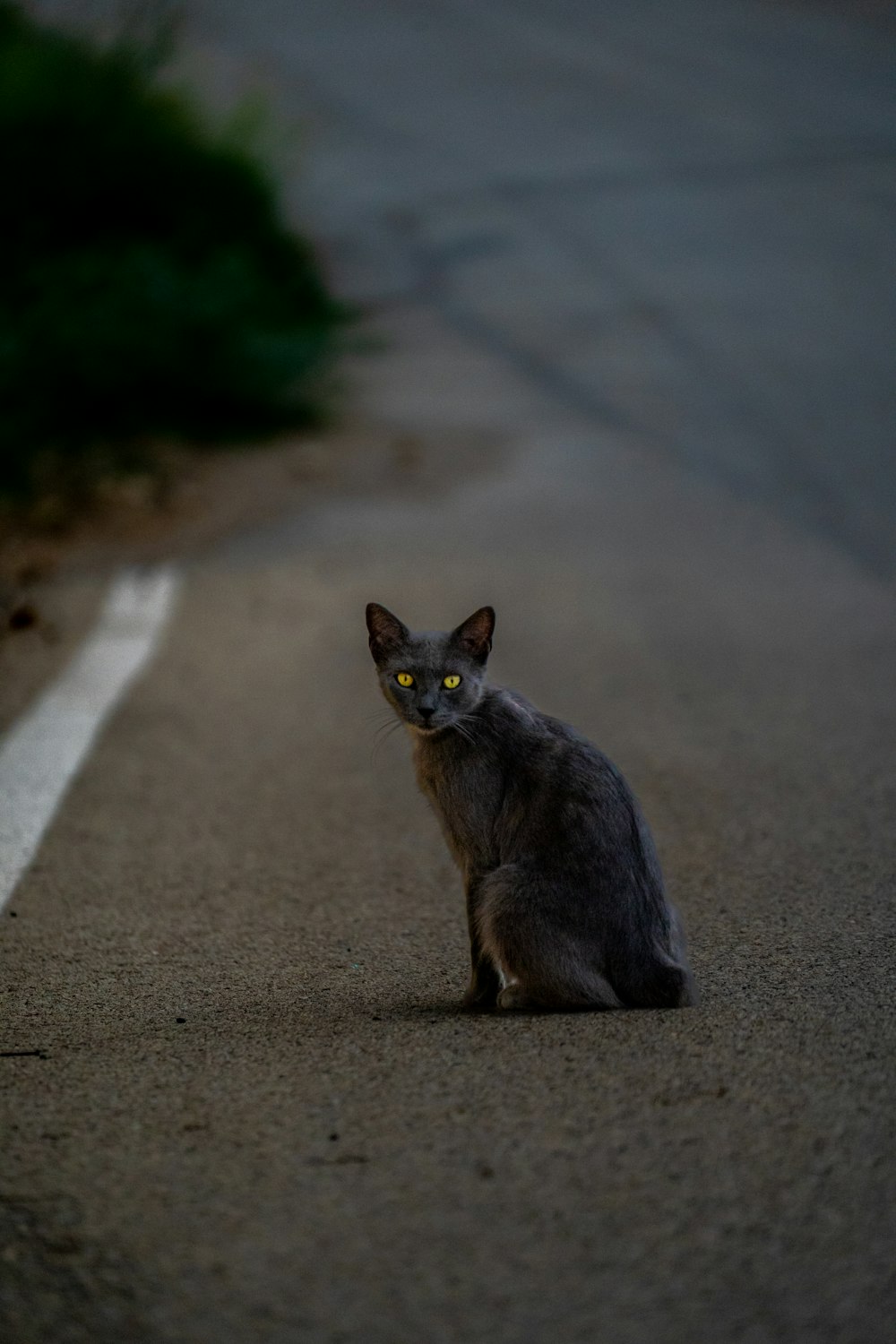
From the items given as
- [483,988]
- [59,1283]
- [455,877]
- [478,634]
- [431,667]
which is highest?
[478,634]

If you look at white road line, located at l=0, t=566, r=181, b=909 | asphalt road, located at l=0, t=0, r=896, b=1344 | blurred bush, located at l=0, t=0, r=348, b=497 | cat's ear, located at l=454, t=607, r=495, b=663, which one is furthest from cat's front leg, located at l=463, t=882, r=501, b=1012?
blurred bush, located at l=0, t=0, r=348, b=497

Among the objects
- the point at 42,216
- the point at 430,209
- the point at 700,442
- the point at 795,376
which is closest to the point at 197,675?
the point at 700,442

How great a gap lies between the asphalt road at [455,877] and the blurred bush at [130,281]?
739 millimetres

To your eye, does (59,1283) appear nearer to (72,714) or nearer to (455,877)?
(455,877)

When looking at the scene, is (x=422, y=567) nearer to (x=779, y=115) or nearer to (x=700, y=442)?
(x=700, y=442)

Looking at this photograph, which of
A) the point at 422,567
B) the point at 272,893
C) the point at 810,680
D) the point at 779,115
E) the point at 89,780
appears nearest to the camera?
the point at 272,893

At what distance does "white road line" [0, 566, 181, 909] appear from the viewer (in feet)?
16.6

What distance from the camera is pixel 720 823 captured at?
16.3ft

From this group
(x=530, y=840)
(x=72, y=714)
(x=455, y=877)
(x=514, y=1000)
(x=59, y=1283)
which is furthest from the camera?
(x=72, y=714)

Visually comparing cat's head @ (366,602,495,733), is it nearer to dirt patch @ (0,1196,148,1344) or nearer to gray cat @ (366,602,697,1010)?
gray cat @ (366,602,697,1010)

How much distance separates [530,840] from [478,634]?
0.54 m

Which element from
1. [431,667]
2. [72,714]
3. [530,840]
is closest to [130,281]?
[72,714]

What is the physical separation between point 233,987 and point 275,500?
16.3 ft

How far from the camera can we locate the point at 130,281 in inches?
402
